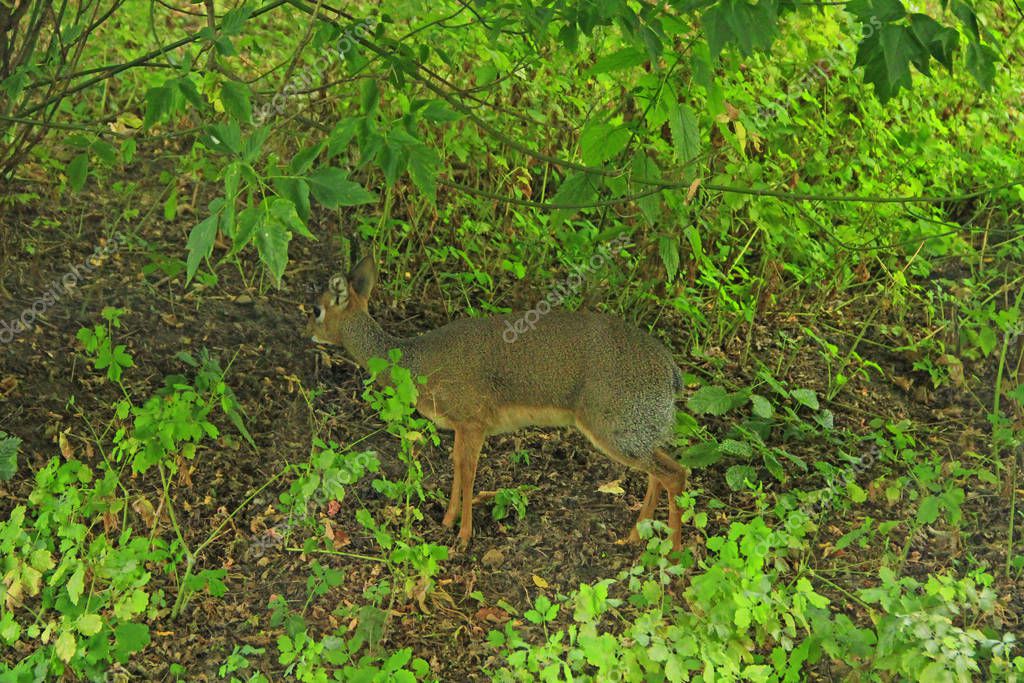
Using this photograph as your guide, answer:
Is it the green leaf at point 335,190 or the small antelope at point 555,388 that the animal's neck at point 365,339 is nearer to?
the small antelope at point 555,388

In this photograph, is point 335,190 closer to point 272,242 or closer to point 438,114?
point 272,242

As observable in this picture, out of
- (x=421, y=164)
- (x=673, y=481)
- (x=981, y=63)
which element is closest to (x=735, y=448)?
(x=673, y=481)

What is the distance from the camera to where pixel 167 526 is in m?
5.02

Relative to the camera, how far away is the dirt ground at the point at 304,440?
15.7 feet

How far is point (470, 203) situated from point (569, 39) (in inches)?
98.1

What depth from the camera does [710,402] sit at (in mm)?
5328

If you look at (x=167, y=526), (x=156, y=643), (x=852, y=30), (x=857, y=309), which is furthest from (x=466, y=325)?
(x=857, y=309)

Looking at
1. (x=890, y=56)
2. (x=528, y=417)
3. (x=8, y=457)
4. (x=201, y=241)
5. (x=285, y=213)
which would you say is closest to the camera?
(x=201, y=241)

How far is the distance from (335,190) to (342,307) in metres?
2.69

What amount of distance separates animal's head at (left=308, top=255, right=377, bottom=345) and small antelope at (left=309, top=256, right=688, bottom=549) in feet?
1.25

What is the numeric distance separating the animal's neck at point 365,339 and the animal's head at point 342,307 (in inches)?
0.9

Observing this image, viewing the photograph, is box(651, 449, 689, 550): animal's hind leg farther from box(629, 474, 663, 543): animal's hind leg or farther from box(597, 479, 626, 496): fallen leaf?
box(597, 479, 626, 496): fallen leaf

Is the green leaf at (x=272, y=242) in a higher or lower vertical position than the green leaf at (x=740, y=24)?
lower

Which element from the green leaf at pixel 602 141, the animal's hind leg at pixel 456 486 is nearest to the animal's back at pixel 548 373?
the animal's hind leg at pixel 456 486
